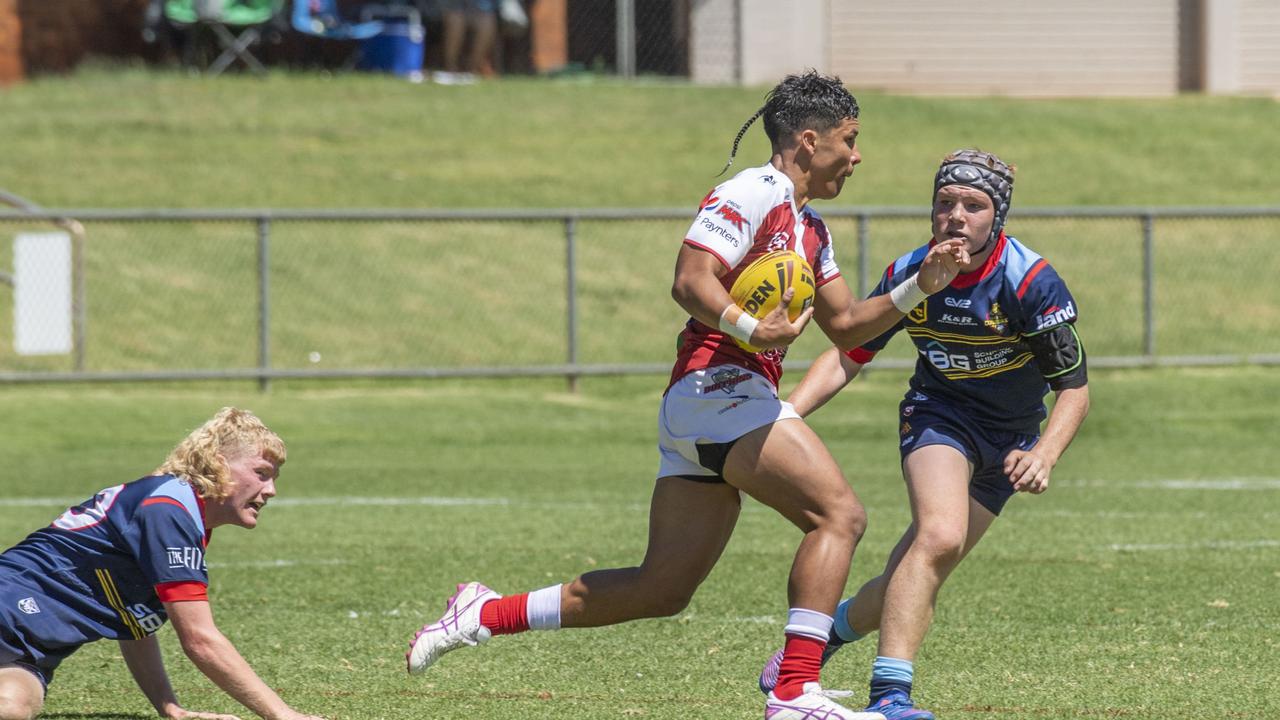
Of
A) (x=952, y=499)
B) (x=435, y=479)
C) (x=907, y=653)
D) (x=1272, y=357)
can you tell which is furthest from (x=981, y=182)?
(x=1272, y=357)

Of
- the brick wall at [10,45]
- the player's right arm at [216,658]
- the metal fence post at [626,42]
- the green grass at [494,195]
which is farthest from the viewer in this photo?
the metal fence post at [626,42]

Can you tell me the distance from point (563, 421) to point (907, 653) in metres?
10.6

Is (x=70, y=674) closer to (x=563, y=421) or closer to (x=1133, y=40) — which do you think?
(x=563, y=421)

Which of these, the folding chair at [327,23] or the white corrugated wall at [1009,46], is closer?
the folding chair at [327,23]

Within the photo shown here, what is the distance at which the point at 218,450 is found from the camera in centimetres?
535

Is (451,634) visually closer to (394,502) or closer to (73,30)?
(394,502)

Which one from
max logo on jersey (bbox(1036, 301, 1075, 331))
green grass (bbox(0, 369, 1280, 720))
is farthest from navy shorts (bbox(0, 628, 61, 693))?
max logo on jersey (bbox(1036, 301, 1075, 331))

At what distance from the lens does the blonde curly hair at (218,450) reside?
17.5ft

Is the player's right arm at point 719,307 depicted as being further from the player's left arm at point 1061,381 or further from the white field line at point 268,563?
the white field line at point 268,563

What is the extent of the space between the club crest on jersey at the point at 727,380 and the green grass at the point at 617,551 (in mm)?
1134

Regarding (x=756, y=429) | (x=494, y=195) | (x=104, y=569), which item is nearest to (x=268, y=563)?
(x=104, y=569)

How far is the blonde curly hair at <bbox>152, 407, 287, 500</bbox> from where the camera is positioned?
5336mm

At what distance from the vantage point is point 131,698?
20.7ft

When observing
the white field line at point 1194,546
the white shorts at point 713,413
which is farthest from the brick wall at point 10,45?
the white shorts at point 713,413
